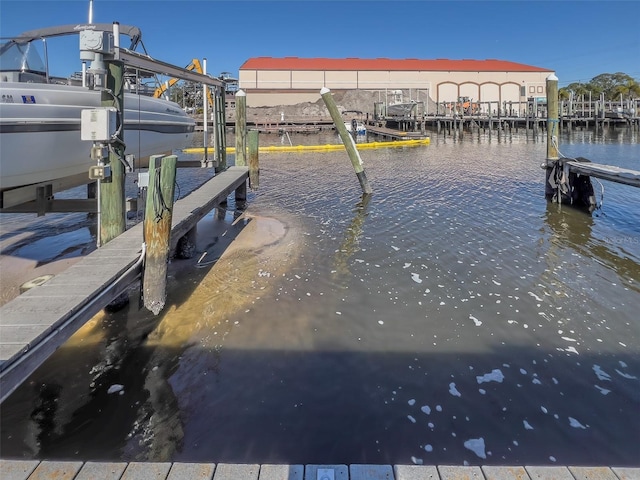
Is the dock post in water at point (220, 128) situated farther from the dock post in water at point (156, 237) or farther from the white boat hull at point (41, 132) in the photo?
the dock post in water at point (156, 237)

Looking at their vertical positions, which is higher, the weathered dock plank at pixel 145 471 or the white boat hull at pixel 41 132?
the white boat hull at pixel 41 132

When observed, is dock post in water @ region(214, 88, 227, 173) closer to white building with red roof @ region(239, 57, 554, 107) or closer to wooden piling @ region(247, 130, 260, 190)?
wooden piling @ region(247, 130, 260, 190)

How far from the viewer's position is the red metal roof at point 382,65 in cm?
6081

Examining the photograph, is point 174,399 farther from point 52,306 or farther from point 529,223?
point 529,223

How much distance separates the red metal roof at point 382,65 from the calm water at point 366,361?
58416 millimetres

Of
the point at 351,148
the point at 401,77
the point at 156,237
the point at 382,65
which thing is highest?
the point at 382,65

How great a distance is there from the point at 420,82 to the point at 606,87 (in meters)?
36.4

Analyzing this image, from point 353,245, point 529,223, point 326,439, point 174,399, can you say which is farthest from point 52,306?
point 529,223

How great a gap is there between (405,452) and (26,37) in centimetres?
694

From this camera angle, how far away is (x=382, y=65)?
6278 cm

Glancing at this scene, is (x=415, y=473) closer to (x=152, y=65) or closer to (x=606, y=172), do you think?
(x=152, y=65)

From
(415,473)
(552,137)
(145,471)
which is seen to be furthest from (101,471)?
(552,137)

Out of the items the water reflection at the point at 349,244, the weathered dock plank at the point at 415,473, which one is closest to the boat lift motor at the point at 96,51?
the water reflection at the point at 349,244

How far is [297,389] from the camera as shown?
342cm
